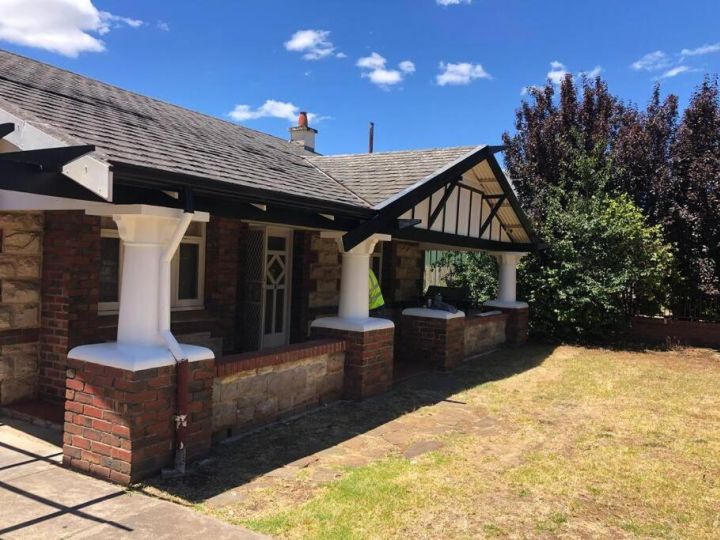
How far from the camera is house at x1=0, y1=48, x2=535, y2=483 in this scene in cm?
434

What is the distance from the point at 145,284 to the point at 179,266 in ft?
8.72

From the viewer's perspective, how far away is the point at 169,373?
4531mm

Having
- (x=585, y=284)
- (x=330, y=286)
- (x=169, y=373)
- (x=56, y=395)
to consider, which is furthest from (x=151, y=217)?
(x=585, y=284)

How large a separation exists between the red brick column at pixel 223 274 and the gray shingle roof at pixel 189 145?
1087 millimetres

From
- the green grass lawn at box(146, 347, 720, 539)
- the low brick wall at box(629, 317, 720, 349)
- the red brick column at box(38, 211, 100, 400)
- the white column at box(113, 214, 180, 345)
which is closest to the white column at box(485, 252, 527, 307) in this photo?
the low brick wall at box(629, 317, 720, 349)

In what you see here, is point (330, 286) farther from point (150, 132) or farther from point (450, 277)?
point (450, 277)

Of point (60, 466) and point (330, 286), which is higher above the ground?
point (330, 286)

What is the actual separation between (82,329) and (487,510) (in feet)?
14.3

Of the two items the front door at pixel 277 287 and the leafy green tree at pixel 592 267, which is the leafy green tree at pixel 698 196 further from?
A: the front door at pixel 277 287

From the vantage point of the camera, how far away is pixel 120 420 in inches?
169

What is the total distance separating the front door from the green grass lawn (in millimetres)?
2887

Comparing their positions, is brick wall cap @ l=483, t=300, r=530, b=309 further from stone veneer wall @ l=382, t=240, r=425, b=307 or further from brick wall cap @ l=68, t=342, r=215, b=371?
brick wall cap @ l=68, t=342, r=215, b=371

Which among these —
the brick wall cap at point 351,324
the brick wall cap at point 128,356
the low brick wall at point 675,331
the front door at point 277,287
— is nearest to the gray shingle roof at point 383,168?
the front door at point 277,287

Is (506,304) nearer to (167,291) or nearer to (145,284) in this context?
(167,291)
